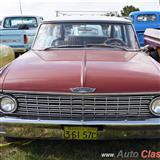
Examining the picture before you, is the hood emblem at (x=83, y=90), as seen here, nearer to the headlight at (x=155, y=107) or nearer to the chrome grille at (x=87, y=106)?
A: the chrome grille at (x=87, y=106)

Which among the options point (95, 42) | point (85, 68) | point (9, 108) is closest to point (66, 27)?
point (95, 42)

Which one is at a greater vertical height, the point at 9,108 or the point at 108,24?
the point at 108,24

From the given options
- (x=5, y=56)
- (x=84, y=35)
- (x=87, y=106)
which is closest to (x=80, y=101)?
(x=87, y=106)

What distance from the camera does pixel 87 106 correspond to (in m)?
4.40

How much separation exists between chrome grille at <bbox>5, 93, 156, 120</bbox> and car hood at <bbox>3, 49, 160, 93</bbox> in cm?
10

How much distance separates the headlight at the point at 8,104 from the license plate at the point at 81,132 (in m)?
0.65

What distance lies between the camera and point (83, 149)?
5.05 meters

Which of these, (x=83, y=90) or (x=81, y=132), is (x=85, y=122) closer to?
(x=81, y=132)

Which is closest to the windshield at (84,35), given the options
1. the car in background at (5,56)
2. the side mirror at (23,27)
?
the car in background at (5,56)

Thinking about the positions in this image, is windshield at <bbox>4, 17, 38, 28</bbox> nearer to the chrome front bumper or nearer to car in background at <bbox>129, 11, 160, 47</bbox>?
car in background at <bbox>129, 11, 160, 47</bbox>

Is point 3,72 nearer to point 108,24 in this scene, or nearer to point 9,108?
point 9,108

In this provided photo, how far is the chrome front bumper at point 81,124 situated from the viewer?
440 cm

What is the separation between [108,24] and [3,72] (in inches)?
83.3

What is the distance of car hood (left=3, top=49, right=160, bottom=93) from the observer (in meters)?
4.39
